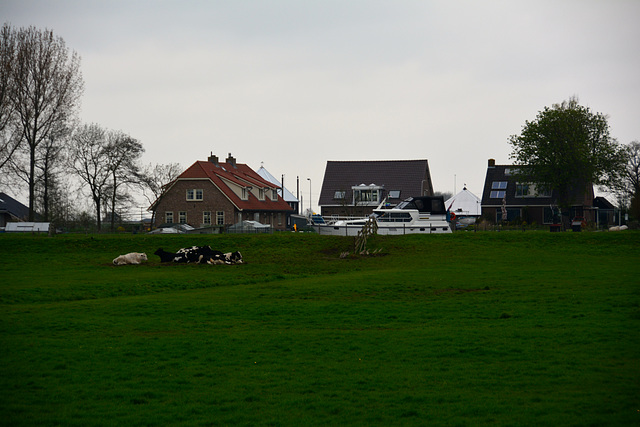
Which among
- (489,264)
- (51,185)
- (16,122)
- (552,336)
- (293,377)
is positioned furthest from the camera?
(51,185)

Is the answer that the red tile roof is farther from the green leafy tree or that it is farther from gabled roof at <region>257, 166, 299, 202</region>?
the green leafy tree

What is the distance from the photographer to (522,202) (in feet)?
291

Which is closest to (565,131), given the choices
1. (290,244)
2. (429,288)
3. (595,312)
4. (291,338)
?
(290,244)

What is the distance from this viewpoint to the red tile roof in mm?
74812

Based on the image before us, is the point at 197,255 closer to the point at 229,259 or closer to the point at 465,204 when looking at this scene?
the point at 229,259

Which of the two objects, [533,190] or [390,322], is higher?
[533,190]

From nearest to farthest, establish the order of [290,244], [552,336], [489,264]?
[552,336]
[489,264]
[290,244]

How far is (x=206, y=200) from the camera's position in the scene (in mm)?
74688

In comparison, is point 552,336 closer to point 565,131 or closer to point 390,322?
point 390,322

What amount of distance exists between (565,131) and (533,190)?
17.1m

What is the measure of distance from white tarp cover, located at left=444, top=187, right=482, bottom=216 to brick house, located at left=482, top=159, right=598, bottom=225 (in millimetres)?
7352

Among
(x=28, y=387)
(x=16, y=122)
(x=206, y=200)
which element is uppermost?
(x=16, y=122)

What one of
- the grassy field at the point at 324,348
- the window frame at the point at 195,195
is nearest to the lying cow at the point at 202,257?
the grassy field at the point at 324,348

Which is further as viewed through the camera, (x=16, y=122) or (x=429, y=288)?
(x=16, y=122)
